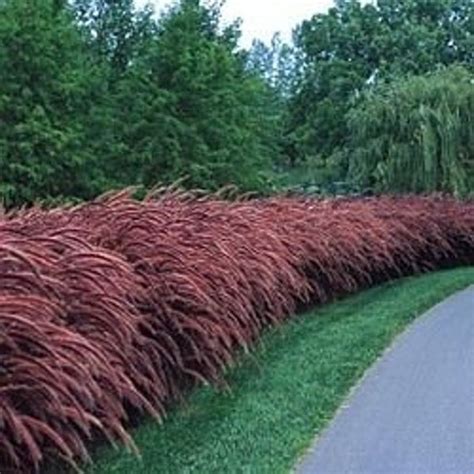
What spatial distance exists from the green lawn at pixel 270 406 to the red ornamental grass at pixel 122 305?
0.17m

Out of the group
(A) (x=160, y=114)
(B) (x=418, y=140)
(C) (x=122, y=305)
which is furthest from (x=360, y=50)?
(C) (x=122, y=305)

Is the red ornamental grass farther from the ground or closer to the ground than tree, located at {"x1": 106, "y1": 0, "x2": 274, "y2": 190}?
closer to the ground

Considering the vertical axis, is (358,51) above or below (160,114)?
above

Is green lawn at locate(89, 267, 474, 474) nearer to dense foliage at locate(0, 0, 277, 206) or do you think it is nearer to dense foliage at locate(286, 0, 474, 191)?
dense foliage at locate(0, 0, 277, 206)

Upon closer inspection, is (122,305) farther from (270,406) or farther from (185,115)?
(185,115)

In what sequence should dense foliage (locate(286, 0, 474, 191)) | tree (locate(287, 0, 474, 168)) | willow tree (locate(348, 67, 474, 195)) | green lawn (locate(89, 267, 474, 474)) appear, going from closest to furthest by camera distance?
green lawn (locate(89, 267, 474, 474))
willow tree (locate(348, 67, 474, 195))
dense foliage (locate(286, 0, 474, 191))
tree (locate(287, 0, 474, 168))

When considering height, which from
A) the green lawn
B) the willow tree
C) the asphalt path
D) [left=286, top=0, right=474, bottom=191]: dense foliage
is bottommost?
the asphalt path

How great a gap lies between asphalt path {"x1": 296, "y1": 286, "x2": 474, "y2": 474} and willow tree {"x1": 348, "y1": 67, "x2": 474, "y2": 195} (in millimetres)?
13280

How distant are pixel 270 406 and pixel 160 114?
13.5 metres

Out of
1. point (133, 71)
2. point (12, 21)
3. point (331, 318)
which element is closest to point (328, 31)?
point (133, 71)

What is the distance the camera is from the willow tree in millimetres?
23000

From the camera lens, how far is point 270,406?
23.1ft

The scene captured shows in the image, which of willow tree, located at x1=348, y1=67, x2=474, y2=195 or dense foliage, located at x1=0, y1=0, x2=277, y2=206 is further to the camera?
willow tree, located at x1=348, y1=67, x2=474, y2=195

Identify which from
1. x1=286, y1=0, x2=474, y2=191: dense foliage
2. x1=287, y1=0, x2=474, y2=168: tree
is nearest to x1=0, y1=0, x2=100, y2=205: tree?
x1=286, y1=0, x2=474, y2=191: dense foliage
